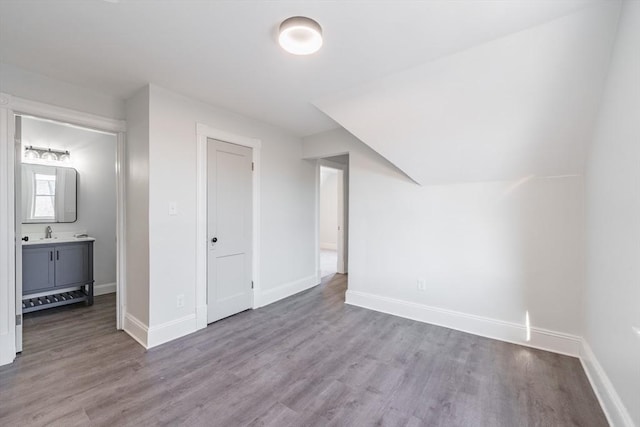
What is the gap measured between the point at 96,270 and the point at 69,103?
260cm

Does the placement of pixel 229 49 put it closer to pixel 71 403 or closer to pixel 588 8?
pixel 588 8

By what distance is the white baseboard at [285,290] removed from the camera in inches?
140

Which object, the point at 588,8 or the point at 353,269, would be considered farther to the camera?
the point at 353,269

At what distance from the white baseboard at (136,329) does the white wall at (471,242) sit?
2.40 meters

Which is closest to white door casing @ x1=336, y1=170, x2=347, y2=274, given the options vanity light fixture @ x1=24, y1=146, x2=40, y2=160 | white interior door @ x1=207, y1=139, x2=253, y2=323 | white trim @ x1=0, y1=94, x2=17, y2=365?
white interior door @ x1=207, y1=139, x2=253, y2=323

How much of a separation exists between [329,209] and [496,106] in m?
7.57

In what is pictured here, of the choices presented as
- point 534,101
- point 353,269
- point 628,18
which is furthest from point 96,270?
point 628,18

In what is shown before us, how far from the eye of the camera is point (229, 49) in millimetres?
1968

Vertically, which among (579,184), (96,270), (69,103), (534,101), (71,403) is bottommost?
(71,403)

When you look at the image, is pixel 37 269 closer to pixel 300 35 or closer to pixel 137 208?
pixel 137 208

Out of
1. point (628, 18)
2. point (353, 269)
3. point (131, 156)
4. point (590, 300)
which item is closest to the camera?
point (628, 18)

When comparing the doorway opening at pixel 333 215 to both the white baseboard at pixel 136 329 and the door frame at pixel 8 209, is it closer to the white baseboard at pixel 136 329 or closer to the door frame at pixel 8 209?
the white baseboard at pixel 136 329

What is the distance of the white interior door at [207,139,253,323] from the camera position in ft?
9.84

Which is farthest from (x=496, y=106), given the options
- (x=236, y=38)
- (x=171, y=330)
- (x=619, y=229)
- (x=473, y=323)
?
(x=171, y=330)
